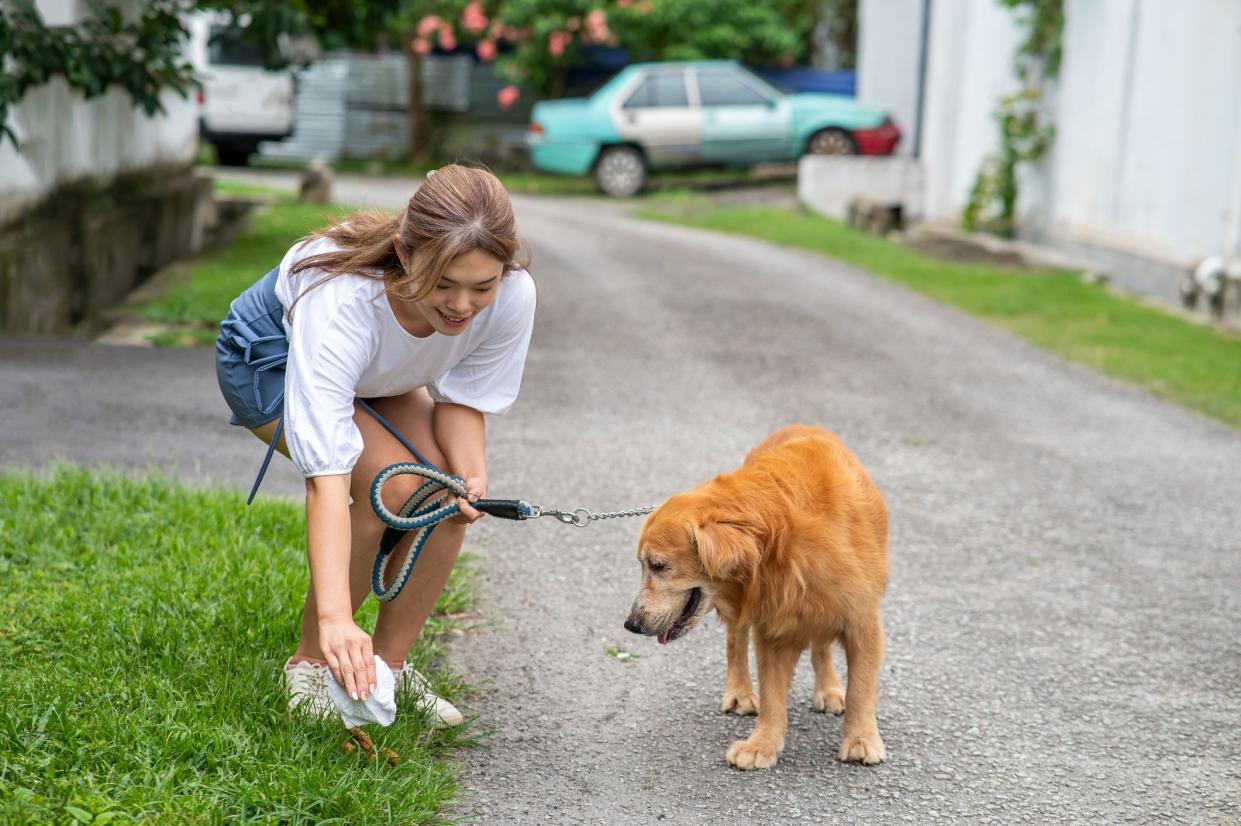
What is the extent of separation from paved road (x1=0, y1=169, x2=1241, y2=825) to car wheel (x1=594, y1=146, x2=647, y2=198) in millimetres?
10234

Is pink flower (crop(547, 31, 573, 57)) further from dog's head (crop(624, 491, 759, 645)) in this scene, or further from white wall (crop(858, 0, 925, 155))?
dog's head (crop(624, 491, 759, 645))

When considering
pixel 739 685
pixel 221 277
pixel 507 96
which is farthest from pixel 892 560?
pixel 507 96

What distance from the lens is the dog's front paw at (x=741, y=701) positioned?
386 centimetres

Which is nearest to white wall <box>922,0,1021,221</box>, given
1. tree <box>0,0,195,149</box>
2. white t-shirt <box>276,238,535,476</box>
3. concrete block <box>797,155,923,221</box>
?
concrete block <box>797,155,923,221</box>

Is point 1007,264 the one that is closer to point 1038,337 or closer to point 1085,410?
point 1038,337

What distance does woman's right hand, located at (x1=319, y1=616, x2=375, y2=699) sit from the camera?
282 centimetres

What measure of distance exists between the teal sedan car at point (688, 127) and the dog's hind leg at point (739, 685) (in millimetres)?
17212

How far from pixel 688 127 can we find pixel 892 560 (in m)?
16.1

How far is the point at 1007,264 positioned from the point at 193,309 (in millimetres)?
8705

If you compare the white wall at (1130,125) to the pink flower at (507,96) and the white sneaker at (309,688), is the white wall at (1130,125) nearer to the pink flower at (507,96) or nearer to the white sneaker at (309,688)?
the white sneaker at (309,688)

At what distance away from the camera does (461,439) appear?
11.7 ft

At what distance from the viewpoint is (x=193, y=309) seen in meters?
9.22

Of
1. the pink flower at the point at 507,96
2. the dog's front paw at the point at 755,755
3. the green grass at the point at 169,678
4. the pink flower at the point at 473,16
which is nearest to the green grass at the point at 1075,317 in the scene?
the dog's front paw at the point at 755,755

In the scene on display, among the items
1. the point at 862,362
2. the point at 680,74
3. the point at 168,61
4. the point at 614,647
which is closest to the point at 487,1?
the point at 680,74
